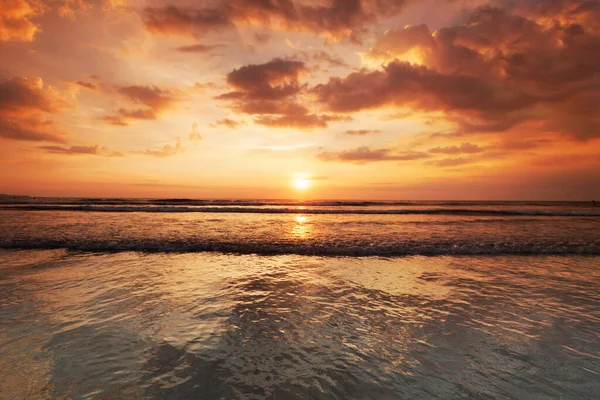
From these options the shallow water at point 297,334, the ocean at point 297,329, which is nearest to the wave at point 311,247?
the ocean at point 297,329

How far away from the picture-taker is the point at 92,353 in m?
4.04

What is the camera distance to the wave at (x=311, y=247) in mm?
12078

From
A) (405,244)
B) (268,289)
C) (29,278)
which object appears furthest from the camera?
(405,244)

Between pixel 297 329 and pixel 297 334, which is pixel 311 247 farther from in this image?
pixel 297 334

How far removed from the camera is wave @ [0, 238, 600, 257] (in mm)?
12078

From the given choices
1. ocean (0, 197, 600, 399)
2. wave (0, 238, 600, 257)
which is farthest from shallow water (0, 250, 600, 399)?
wave (0, 238, 600, 257)

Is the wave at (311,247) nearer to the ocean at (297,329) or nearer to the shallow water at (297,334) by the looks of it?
the ocean at (297,329)

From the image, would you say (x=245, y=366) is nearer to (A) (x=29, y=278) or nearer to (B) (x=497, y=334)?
(B) (x=497, y=334)

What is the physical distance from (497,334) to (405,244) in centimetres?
872

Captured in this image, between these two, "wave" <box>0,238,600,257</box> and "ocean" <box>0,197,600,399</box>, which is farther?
"wave" <box>0,238,600,257</box>

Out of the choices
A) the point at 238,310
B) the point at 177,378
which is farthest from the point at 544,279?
the point at 177,378

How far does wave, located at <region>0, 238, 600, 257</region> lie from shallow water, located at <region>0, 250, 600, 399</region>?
3.31 meters

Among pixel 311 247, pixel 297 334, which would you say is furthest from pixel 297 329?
pixel 311 247

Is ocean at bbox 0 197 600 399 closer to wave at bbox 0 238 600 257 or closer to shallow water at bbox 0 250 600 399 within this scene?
shallow water at bbox 0 250 600 399
